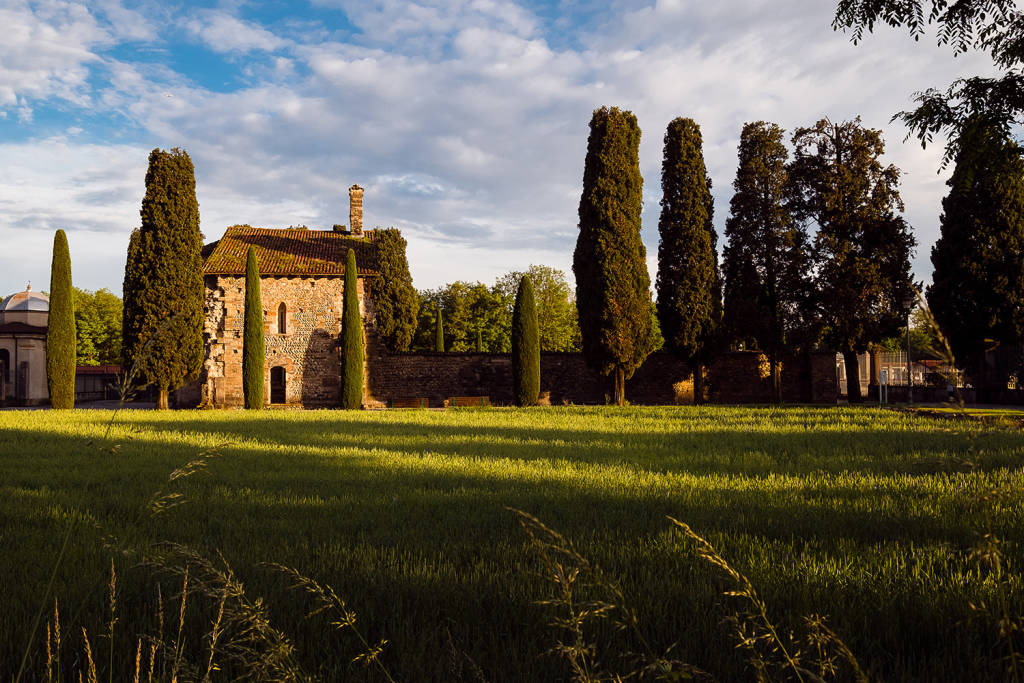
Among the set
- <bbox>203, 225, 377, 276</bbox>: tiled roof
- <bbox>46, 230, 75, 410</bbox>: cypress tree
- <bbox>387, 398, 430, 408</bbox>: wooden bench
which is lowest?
<bbox>387, 398, 430, 408</bbox>: wooden bench

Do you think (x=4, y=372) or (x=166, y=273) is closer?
(x=166, y=273)

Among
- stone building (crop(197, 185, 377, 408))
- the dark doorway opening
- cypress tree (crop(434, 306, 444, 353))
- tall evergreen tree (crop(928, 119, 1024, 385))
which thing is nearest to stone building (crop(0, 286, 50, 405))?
the dark doorway opening

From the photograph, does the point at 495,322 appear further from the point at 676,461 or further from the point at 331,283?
the point at 676,461

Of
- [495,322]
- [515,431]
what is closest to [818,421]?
[515,431]

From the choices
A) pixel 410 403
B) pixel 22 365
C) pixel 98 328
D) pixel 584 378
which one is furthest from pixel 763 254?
pixel 98 328

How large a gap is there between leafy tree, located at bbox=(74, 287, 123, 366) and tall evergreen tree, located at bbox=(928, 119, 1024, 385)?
56740 mm

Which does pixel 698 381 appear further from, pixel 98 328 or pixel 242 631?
pixel 98 328

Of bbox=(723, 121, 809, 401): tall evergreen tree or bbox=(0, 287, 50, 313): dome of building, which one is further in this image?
bbox=(0, 287, 50, 313): dome of building

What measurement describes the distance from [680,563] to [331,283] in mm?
28561

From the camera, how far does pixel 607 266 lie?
26172mm

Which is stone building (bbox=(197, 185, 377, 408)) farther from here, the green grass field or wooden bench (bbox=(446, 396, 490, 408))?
the green grass field

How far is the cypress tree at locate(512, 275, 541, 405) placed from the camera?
27.6 m

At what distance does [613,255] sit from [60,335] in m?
21.6

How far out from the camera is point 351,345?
27.8 m
